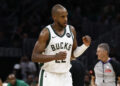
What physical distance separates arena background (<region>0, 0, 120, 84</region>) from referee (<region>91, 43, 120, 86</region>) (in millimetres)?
3318

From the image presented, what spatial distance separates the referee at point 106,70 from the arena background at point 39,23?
3.32 m

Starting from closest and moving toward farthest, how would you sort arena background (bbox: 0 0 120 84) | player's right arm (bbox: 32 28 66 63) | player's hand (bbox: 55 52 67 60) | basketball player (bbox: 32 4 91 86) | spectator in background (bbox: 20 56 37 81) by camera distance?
player's hand (bbox: 55 52 67 60) < player's right arm (bbox: 32 28 66 63) < basketball player (bbox: 32 4 91 86) < arena background (bbox: 0 0 120 84) < spectator in background (bbox: 20 56 37 81)

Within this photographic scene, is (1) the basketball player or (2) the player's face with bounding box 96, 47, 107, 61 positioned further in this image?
(2) the player's face with bounding box 96, 47, 107, 61

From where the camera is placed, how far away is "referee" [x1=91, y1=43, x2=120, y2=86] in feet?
23.0

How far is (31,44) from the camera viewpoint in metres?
12.4

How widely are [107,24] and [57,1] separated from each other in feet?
8.95

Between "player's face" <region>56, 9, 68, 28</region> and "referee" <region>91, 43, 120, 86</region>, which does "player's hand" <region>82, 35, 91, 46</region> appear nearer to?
"player's face" <region>56, 9, 68, 28</region>

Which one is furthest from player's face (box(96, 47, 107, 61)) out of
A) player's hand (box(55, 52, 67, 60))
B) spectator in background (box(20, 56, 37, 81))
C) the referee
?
spectator in background (box(20, 56, 37, 81))

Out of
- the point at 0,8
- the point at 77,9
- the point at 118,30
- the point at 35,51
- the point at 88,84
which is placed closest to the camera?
the point at 35,51

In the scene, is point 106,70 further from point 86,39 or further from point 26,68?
point 26,68

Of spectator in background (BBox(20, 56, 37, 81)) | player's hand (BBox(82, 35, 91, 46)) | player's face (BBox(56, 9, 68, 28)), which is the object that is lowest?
spectator in background (BBox(20, 56, 37, 81))

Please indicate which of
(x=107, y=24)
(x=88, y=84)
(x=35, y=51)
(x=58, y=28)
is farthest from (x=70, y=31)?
(x=107, y=24)

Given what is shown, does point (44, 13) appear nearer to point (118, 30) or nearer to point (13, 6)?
point (13, 6)

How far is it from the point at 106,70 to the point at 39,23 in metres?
8.77
